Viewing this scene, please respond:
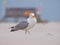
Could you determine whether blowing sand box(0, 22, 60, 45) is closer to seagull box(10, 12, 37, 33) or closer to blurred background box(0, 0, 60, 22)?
seagull box(10, 12, 37, 33)

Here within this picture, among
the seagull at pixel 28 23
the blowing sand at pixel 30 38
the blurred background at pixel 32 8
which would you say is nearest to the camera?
the blowing sand at pixel 30 38

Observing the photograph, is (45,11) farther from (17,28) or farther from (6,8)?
(17,28)

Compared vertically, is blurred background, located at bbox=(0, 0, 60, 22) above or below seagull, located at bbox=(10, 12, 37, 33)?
below

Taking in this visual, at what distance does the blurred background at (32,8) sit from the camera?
31.1 feet

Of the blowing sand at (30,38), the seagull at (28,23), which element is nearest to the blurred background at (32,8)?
the blowing sand at (30,38)

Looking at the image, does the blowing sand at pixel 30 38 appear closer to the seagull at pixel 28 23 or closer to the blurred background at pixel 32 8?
the seagull at pixel 28 23

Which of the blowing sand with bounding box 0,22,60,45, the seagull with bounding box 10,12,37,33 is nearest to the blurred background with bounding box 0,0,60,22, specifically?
the blowing sand with bounding box 0,22,60,45

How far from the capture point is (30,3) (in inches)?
386

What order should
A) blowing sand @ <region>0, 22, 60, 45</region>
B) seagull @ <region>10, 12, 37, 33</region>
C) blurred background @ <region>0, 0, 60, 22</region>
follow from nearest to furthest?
blowing sand @ <region>0, 22, 60, 45</region> < seagull @ <region>10, 12, 37, 33</region> < blurred background @ <region>0, 0, 60, 22</region>

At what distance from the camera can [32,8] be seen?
9750 millimetres

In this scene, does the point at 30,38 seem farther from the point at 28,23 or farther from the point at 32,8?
the point at 32,8

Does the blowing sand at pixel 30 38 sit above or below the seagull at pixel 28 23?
below

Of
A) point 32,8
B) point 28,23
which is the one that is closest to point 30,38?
point 28,23

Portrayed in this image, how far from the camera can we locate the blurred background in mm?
9492
